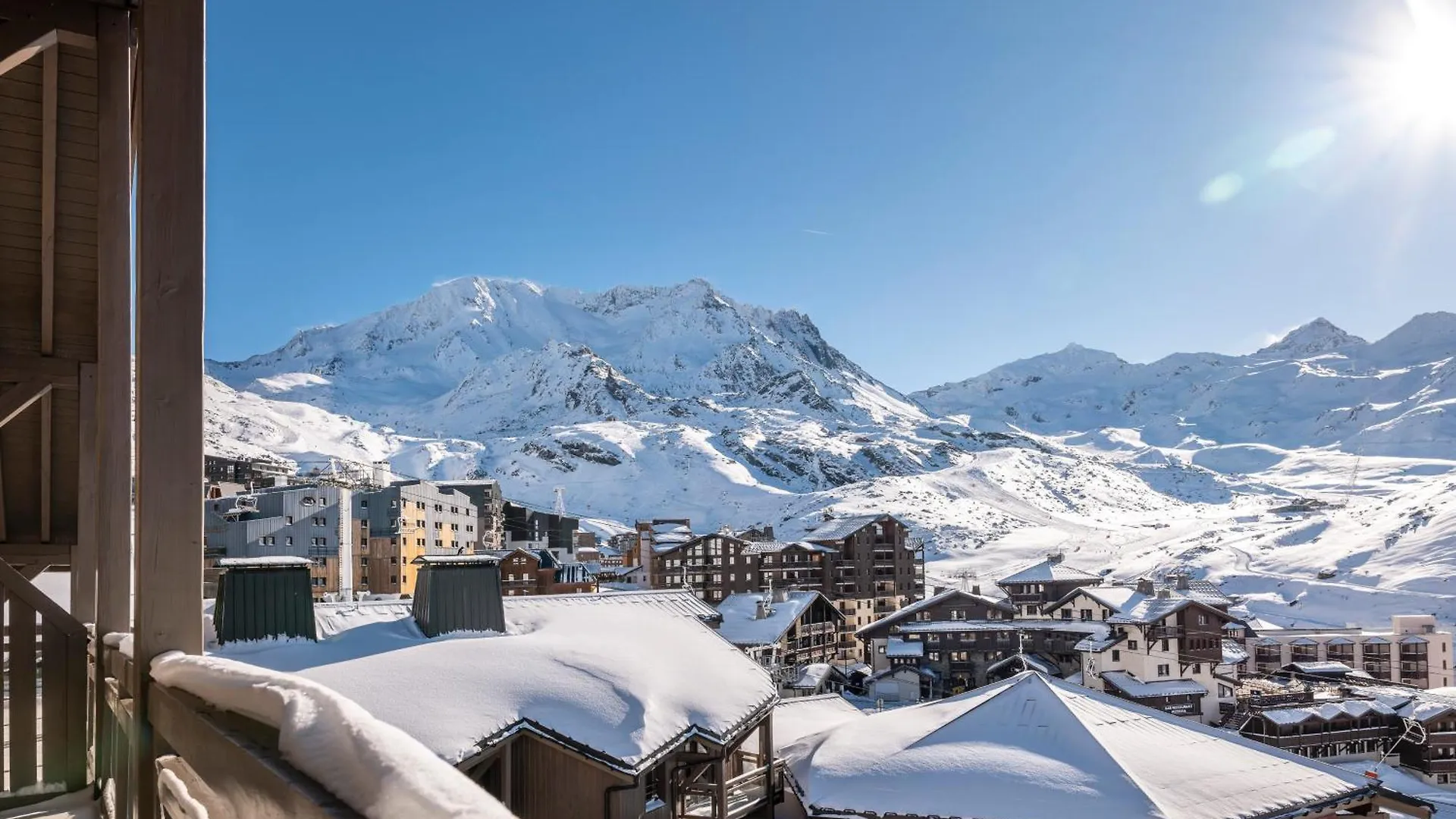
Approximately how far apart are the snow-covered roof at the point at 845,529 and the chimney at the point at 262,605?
4631 centimetres

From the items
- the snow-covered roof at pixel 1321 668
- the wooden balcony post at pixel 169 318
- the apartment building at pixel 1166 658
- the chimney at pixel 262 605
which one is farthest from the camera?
the snow-covered roof at pixel 1321 668

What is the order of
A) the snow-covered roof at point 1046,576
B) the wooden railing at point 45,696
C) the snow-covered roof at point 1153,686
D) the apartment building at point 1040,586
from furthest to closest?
the snow-covered roof at point 1046,576
the apartment building at point 1040,586
the snow-covered roof at point 1153,686
the wooden railing at point 45,696

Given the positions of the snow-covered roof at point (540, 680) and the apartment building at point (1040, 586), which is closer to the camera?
the snow-covered roof at point (540, 680)

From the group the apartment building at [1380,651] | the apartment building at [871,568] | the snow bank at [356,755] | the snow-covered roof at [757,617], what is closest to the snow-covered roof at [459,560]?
the snow bank at [356,755]

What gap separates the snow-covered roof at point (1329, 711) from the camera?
29625 mm

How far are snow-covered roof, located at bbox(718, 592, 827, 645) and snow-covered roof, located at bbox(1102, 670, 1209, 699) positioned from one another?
13838mm

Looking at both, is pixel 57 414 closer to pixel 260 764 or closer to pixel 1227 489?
pixel 260 764

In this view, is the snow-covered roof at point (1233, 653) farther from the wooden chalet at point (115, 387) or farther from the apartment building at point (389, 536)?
the wooden chalet at point (115, 387)

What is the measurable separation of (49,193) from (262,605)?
934 cm

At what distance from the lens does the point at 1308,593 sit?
59656 mm

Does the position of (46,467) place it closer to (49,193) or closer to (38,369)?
(38,369)

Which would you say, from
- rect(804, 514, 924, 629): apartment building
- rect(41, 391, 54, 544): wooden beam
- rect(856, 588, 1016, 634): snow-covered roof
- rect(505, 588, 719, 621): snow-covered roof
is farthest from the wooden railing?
rect(804, 514, 924, 629): apartment building

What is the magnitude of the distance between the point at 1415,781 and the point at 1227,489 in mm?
122291

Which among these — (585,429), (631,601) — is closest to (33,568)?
(631,601)
